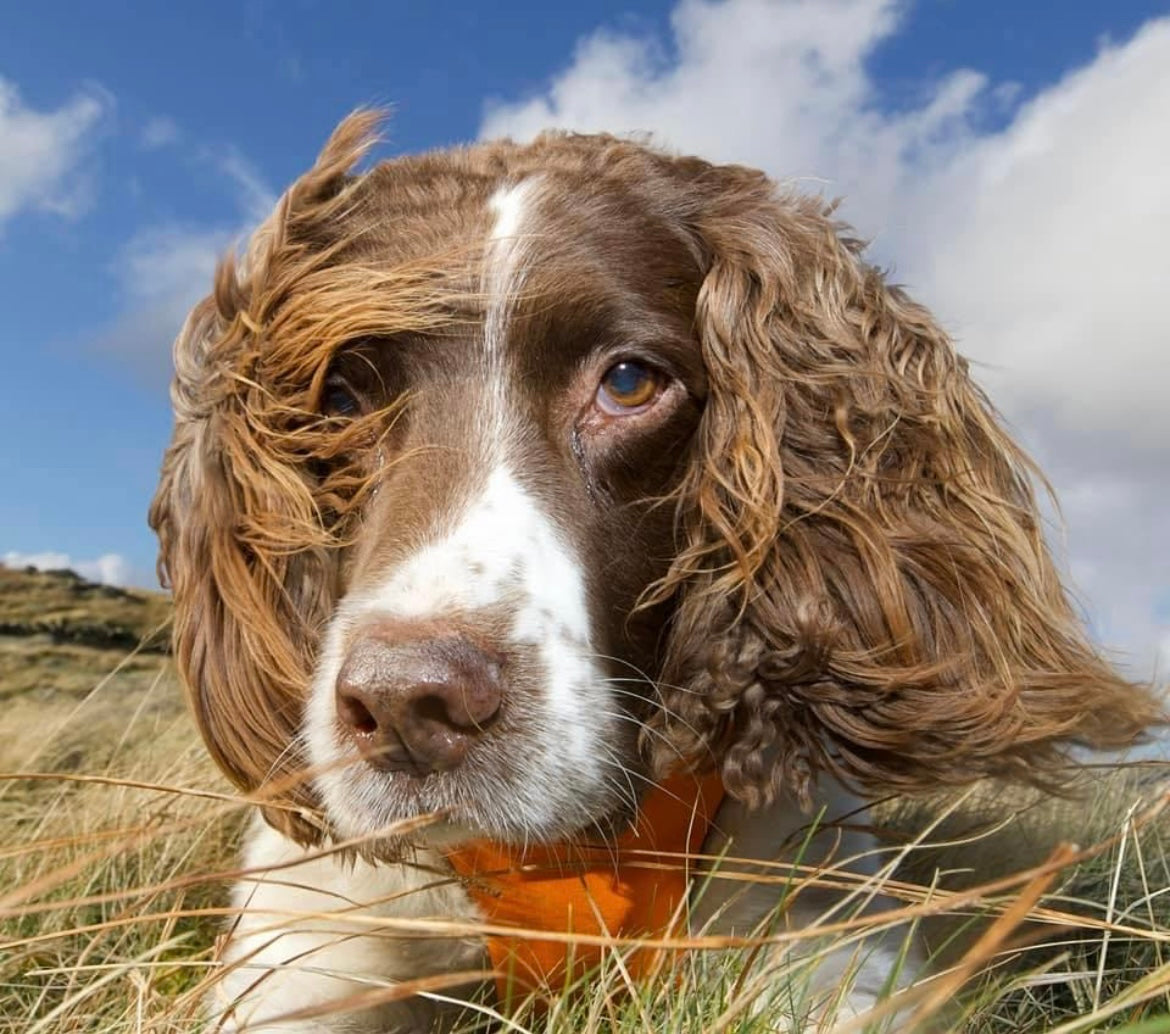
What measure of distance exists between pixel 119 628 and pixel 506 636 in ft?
30.6

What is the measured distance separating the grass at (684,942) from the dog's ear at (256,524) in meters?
0.27

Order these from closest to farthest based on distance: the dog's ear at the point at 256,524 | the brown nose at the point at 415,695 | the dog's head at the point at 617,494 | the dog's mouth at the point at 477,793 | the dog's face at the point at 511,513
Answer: the brown nose at the point at 415,695 < the dog's face at the point at 511,513 < the dog's mouth at the point at 477,793 < the dog's head at the point at 617,494 < the dog's ear at the point at 256,524

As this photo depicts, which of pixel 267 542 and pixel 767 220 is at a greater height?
pixel 767 220

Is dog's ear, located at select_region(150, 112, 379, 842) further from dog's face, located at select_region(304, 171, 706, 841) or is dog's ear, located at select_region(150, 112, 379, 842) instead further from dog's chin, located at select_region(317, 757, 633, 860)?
dog's chin, located at select_region(317, 757, 633, 860)

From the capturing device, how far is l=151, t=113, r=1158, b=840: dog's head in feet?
9.34

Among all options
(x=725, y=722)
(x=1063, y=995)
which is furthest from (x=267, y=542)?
(x=1063, y=995)

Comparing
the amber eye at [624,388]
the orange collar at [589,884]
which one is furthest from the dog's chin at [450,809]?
the amber eye at [624,388]

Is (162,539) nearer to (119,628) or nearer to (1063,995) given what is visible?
(1063,995)

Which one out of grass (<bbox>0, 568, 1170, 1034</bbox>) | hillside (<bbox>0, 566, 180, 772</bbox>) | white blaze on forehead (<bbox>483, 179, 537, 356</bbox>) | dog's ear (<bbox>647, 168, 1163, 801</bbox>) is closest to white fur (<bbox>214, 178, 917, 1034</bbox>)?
white blaze on forehead (<bbox>483, 179, 537, 356</bbox>)

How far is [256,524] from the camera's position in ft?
10.9

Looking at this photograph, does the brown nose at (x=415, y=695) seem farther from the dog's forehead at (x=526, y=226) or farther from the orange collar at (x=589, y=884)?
the dog's forehead at (x=526, y=226)

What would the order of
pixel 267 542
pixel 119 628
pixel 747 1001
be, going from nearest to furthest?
pixel 747 1001, pixel 267 542, pixel 119 628

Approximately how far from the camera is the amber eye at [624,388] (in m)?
3.07

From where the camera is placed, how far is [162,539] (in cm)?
370
